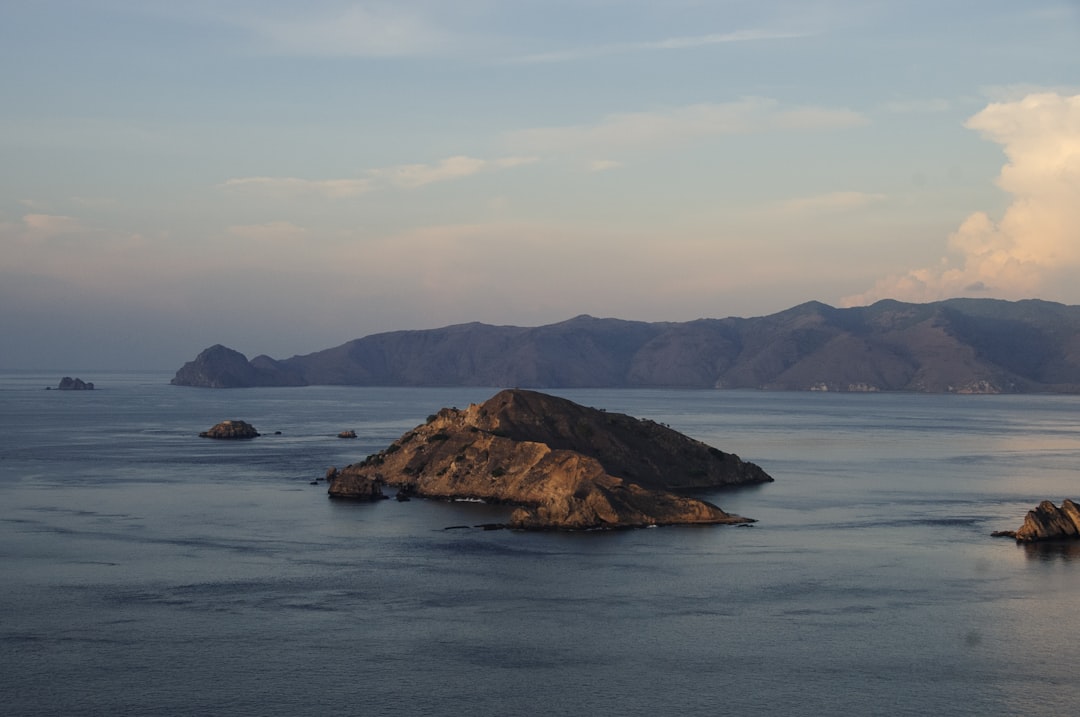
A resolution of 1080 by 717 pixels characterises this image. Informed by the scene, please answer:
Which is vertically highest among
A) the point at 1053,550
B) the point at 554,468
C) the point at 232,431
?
the point at 554,468

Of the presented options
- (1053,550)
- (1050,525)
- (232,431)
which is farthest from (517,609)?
(232,431)

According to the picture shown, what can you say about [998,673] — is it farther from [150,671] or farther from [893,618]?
[150,671]

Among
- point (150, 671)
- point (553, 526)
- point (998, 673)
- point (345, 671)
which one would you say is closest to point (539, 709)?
point (345, 671)

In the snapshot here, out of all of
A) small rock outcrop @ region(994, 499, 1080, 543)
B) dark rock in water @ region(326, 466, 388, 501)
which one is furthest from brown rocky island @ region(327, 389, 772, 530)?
small rock outcrop @ region(994, 499, 1080, 543)

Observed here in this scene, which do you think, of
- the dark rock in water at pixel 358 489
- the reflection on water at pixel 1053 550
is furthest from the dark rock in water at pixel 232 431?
the reflection on water at pixel 1053 550

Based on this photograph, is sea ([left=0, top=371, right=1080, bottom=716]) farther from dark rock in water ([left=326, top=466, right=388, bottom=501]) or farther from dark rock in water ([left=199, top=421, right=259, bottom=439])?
dark rock in water ([left=199, top=421, right=259, bottom=439])

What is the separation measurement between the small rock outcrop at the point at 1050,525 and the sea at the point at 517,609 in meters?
1.66

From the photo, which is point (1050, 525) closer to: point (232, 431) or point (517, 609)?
point (517, 609)

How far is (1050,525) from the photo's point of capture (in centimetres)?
7075

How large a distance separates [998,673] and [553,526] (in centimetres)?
3632

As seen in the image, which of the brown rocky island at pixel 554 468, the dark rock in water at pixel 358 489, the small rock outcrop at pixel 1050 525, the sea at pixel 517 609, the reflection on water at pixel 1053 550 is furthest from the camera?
the dark rock in water at pixel 358 489

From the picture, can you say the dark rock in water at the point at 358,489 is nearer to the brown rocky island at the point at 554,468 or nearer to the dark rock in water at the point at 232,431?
the brown rocky island at the point at 554,468

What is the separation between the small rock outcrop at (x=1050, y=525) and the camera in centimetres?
7038

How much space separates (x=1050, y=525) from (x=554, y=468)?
112ft
